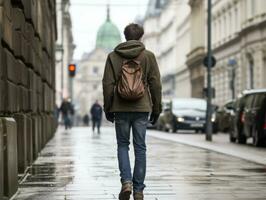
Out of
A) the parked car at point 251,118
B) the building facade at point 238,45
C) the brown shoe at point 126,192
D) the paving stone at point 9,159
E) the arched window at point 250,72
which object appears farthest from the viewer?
the arched window at point 250,72

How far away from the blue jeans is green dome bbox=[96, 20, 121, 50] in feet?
598

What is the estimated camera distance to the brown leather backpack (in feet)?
28.8

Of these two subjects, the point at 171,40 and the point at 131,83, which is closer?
the point at 131,83

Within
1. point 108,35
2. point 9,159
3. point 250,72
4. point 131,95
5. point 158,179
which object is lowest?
point 158,179

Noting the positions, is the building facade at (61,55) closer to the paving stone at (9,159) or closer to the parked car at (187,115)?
the parked car at (187,115)

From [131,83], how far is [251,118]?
16521 millimetres

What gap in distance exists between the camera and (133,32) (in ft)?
30.0

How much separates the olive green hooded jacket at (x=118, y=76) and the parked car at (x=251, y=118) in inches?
591

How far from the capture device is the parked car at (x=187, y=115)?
42344 mm

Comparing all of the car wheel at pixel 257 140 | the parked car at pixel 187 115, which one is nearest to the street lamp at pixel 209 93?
the car wheel at pixel 257 140

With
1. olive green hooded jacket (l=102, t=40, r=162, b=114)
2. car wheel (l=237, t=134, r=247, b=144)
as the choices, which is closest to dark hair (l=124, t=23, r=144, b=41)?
olive green hooded jacket (l=102, t=40, r=162, b=114)

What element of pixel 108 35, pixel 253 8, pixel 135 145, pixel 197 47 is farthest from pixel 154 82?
pixel 108 35

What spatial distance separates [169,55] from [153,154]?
10279 cm

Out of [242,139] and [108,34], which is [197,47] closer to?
[242,139]
